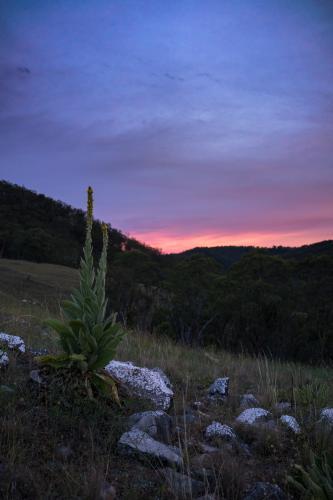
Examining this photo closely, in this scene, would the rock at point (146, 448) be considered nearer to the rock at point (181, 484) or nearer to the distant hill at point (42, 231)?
the rock at point (181, 484)

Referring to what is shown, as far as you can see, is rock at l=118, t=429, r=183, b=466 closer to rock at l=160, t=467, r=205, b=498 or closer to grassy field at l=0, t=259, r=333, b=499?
grassy field at l=0, t=259, r=333, b=499

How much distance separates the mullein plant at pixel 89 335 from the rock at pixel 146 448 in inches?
24.1

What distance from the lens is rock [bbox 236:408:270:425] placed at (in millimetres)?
4777

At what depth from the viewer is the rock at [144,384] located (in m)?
4.95

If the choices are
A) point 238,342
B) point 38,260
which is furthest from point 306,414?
point 38,260

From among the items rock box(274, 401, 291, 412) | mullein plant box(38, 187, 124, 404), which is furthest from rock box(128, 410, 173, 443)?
rock box(274, 401, 291, 412)

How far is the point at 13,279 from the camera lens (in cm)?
2033

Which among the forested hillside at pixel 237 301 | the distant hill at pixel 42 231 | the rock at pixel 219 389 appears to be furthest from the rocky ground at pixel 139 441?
the distant hill at pixel 42 231

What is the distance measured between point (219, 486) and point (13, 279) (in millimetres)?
18195

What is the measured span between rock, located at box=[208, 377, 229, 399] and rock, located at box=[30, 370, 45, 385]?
2088 millimetres

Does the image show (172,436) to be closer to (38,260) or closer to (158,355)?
(158,355)

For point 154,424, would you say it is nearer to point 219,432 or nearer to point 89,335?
point 219,432

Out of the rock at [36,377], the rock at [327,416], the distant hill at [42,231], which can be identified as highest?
the distant hill at [42,231]

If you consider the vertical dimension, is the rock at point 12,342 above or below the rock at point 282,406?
above
